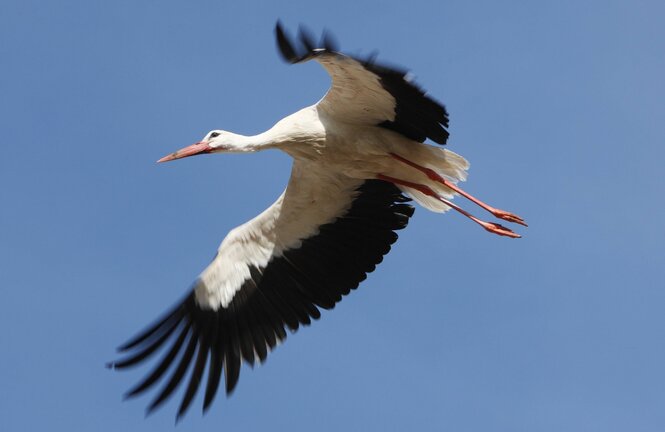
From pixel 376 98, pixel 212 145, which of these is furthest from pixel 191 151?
pixel 376 98

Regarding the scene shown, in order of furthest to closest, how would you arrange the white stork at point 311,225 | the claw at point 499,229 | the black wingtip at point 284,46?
the claw at point 499,229 < the white stork at point 311,225 < the black wingtip at point 284,46

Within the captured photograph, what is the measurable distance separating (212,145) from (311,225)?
3.64ft

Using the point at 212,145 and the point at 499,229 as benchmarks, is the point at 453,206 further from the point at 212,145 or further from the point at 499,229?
the point at 212,145

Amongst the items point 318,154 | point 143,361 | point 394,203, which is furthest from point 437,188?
point 143,361

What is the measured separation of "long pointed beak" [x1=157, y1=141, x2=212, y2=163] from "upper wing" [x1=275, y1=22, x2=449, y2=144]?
135cm

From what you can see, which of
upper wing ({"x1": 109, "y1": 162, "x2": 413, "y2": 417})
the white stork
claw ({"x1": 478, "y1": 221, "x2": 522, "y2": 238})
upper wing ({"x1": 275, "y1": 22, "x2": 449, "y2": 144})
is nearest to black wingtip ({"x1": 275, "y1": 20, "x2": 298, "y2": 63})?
upper wing ({"x1": 275, "y1": 22, "x2": 449, "y2": 144})

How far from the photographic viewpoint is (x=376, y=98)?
33.3 feet

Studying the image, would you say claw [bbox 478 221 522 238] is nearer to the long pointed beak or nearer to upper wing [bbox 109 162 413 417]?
upper wing [bbox 109 162 413 417]

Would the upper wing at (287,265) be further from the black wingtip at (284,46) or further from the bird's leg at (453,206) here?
the black wingtip at (284,46)

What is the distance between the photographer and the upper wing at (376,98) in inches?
362

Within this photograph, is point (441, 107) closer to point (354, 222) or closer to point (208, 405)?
point (354, 222)

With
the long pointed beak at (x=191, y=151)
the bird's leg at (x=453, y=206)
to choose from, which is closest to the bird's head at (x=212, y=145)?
the long pointed beak at (x=191, y=151)

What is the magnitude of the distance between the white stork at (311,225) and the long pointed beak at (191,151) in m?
0.01

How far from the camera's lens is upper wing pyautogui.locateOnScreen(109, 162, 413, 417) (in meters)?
10.8
